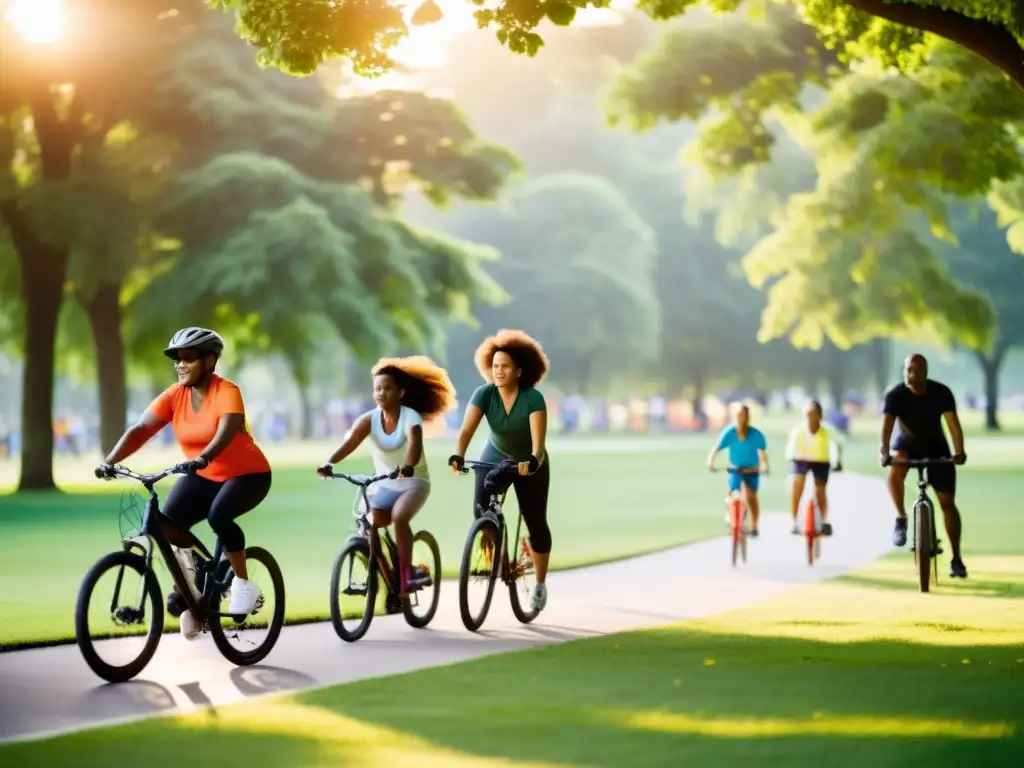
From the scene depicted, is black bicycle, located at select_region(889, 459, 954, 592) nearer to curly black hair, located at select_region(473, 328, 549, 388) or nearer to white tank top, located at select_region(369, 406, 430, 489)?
curly black hair, located at select_region(473, 328, 549, 388)

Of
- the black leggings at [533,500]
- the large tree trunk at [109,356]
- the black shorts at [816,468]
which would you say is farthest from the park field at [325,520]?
the black shorts at [816,468]

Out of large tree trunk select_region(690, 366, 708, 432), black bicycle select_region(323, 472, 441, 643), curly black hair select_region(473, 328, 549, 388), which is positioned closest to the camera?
black bicycle select_region(323, 472, 441, 643)

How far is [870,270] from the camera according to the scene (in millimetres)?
34781

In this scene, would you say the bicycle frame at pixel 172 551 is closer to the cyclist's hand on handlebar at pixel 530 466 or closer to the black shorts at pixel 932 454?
the cyclist's hand on handlebar at pixel 530 466

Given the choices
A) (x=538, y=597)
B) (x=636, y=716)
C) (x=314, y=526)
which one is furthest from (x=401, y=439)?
(x=314, y=526)

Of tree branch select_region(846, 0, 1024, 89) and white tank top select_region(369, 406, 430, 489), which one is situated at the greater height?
tree branch select_region(846, 0, 1024, 89)

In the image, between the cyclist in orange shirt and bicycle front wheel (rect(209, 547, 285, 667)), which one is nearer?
the cyclist in orange shirt

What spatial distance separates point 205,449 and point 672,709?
2656mm

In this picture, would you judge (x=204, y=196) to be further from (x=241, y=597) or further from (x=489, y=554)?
(x=241, y=597)

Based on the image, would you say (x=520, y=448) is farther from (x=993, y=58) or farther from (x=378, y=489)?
(x=993, y=58)

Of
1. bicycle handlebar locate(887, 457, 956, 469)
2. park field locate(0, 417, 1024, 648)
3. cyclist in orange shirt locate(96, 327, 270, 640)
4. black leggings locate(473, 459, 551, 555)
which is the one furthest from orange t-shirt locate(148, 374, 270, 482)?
bicycle handlebar locate(887, 457, 956, 469)

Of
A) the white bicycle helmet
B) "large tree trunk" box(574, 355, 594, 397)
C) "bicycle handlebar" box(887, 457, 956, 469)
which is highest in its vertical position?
"large tree trunk" box(574, 355, 594, 397)

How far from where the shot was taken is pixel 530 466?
36.9ft

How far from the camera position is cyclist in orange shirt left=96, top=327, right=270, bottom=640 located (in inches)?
372
